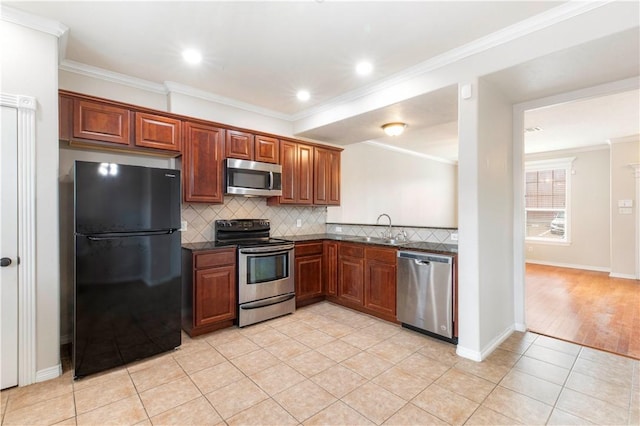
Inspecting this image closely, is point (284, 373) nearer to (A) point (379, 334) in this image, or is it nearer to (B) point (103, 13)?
(A) point (379, 334)

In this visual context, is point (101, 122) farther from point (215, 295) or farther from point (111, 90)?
point (215, 295)

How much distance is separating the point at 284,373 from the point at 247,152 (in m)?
2.58

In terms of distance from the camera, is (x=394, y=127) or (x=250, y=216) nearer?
(x=394, y=127)

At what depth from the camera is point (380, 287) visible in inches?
142

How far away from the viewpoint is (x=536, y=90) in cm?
296

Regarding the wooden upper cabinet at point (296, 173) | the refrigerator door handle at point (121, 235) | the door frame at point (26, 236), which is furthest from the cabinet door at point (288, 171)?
the door frame at point (26, 236)

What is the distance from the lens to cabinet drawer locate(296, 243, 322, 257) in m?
4.00

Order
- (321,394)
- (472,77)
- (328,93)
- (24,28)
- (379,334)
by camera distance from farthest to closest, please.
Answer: (328,93) < (379,334) < (472,77) < (24,28) < (321,394)

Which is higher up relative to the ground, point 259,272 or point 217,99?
point 217,99

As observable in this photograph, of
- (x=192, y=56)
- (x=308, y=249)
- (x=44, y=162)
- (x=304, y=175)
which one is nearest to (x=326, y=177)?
(x=304, y=175)

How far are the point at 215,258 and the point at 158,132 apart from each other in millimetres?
1456

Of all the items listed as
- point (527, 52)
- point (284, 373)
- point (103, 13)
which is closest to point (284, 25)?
point (103, 13)

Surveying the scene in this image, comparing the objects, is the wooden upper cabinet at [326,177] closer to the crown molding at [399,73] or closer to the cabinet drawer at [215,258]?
the crown molding at [399,73]

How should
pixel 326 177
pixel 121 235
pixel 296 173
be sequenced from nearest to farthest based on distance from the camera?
pixel 121 235 < pixel 296 173 < pixel 326 177
